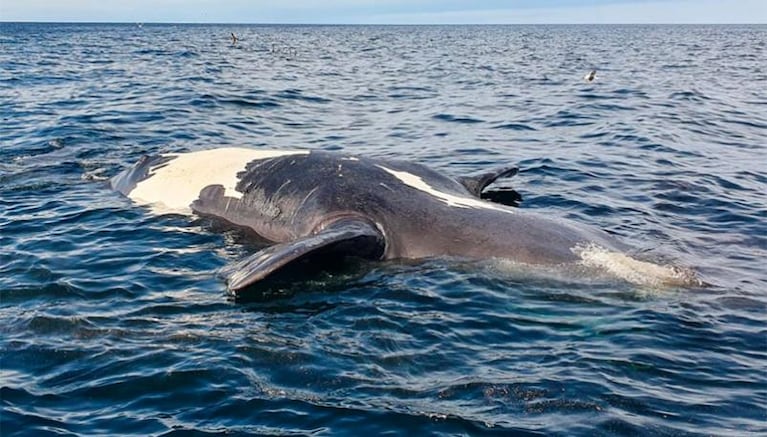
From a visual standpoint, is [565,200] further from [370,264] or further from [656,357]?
[656,357]

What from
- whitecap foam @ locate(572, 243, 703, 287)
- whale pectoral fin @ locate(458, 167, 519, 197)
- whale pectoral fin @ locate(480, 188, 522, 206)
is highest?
whale pectoral fin @ locate(458, 167, 519, 197)

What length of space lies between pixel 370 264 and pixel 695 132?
1387 centimetres

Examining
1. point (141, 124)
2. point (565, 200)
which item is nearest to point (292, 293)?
point (565, 200)

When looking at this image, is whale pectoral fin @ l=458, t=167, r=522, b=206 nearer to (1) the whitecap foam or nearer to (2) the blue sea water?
(2) the blue sea water

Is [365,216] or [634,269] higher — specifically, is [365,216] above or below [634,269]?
above

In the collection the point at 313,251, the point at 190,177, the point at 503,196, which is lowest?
the point at 503,196

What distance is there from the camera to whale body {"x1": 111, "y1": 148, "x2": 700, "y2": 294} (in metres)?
8.38

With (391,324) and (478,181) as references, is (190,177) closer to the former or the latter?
(478,181)

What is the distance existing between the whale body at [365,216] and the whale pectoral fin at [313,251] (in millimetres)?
13

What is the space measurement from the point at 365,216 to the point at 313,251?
4.47 feet

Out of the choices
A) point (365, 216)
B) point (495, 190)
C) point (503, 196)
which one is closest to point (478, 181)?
point (503, 196)

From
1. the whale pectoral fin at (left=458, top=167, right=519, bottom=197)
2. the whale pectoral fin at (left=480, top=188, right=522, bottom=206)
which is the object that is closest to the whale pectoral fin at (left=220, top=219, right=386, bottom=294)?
the whale pectoral fin at (left=458, top=167, right=519, bottom=197)

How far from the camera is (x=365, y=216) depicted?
9.23 meters

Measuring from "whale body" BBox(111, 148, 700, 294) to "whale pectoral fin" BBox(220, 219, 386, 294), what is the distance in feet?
0.04
